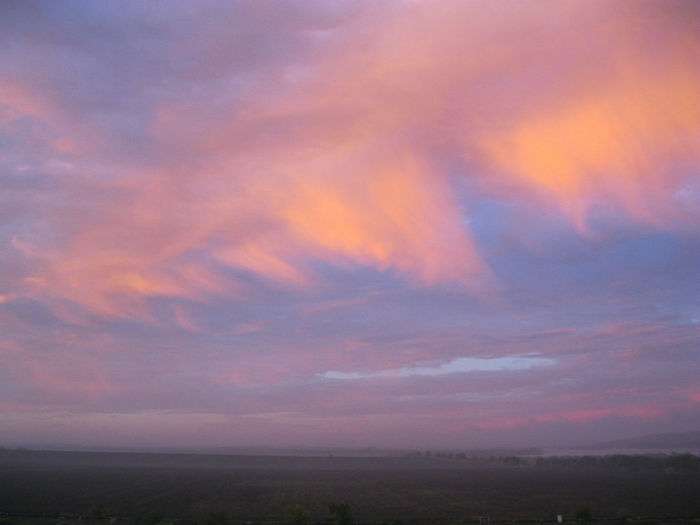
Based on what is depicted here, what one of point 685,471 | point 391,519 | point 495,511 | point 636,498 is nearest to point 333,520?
point 391,519

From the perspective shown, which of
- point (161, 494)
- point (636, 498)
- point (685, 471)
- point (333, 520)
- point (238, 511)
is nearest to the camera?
point (333, 520)

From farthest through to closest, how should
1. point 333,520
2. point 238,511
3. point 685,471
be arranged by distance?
point 685,471, point 238,511, point 333,520

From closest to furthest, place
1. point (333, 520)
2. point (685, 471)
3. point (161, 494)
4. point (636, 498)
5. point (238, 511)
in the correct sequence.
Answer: point (333, 520) → point (238, 511) → point (636, 498) → point (161, 494) → point (685, 471)

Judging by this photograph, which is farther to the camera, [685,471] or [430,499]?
[685,471]

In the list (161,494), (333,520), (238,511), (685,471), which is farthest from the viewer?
(685,471)

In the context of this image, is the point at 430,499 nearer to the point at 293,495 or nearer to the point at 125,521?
the point at 293,495

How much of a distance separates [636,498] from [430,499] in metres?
22.2

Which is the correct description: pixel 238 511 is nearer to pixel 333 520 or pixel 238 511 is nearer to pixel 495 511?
pixel 333 520

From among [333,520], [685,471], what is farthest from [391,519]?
[685,471]

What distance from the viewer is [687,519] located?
4441cm

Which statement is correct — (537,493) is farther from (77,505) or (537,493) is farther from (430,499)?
(77,505)

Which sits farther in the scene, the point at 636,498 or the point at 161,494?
the point at 161,494

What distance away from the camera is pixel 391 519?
45.8 meters

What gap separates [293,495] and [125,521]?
27.5m
